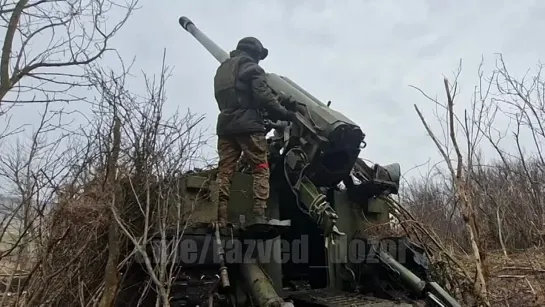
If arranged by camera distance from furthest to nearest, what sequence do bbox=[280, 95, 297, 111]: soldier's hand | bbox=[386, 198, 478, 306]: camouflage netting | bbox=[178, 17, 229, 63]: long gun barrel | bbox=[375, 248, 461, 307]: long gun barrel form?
bbox=[178, 17, 229, 63]: long gun barrel < bbox=[386, 198, 478, 306]: camouflage netting < bbox=[280, 95, 297, 111]: soldier's hand < bbox=[375, 248, 461, 307]: long gun barrel

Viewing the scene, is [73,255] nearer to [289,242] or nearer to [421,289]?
[289,242]

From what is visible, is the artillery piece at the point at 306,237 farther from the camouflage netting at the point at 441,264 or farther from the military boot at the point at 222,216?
the camouflage netting at the point at 441,264

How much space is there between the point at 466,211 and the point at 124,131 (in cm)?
349

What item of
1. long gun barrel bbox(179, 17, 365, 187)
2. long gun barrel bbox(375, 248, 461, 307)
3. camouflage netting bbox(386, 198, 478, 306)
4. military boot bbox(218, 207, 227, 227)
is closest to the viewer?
long gun barrel bbox(375, 248, 461, 307)

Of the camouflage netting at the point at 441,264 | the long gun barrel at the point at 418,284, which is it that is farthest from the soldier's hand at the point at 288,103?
the camouflage netting at the point at 441,264

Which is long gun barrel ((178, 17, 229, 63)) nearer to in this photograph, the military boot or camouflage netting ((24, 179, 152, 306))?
the military boot

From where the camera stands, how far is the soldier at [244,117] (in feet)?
17.1

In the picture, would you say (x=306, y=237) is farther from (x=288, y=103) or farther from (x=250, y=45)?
(x=250, y=45)

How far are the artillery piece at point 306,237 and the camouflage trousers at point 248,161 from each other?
0.16 metres

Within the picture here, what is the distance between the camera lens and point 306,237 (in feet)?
19.7

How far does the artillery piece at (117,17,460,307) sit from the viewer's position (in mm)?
4863

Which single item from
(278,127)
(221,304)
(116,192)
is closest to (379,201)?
(278,127)

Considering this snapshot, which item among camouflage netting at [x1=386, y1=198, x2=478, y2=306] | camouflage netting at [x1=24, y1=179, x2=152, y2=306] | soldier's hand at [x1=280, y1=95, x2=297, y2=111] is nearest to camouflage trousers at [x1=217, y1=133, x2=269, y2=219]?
soldier's hand at [x1=280, y1=95, x2=297, y2=111]

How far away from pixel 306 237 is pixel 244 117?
5.34 feet
